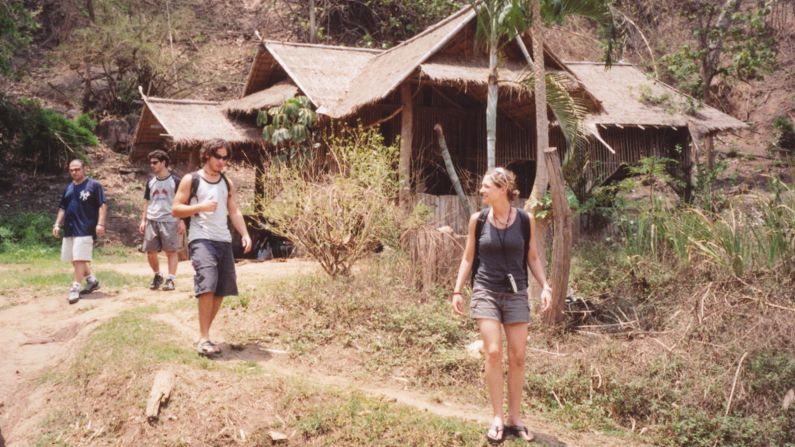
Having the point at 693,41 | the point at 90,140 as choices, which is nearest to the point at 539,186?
the point at 90,140

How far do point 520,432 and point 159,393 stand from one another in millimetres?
2628

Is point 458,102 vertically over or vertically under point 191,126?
over

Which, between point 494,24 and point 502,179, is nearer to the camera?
point 502,179

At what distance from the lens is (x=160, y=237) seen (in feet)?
27.7

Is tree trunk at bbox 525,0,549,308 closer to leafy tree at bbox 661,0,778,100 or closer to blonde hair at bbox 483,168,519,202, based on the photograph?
blonde hair at bbox 483,168,519,202

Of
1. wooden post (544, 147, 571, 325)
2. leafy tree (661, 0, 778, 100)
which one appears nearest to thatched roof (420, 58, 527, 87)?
wooden post (544, 147, 571, 325)

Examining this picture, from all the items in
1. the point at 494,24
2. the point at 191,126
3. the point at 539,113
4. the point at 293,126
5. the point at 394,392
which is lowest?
the point at 394,392

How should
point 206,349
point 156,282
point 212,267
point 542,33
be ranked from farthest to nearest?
1. point 156,282
2. point 542,33
3. point 206,349
4. point 212,267

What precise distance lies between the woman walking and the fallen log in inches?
89.9

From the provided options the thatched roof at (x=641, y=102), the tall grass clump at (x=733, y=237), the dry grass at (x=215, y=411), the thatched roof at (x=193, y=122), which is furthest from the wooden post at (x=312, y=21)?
the dry grass at (x=215, y=411)

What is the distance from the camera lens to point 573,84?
11391mm

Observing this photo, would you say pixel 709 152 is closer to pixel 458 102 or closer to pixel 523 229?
pixel 458 102

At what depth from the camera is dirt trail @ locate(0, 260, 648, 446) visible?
571 centimetres

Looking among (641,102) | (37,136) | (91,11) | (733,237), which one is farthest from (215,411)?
(91,11)
